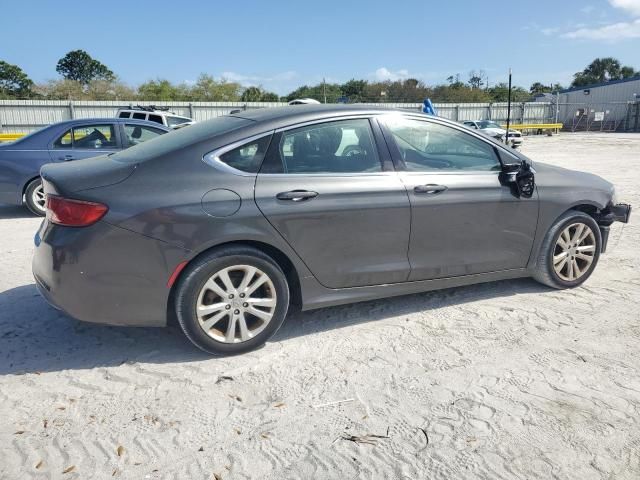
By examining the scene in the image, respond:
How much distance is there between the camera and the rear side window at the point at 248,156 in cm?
346

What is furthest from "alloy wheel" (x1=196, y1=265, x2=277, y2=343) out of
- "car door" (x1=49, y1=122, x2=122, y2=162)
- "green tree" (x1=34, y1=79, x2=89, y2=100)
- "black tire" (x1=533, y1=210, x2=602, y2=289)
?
"green tree" (x1=34, y1=79, x2=89, y2=100)

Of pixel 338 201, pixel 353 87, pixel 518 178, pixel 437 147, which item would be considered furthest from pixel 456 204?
pixel 353 87

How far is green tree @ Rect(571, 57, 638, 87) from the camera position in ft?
315

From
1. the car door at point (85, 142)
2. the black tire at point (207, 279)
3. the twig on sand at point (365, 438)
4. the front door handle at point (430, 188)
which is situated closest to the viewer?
the twig on sand at point (365, 438)

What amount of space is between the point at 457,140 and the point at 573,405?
2.18m

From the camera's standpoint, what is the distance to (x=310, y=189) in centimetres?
357

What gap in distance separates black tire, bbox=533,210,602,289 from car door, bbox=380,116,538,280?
0.75ft

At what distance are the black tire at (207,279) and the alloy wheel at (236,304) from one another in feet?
0.08

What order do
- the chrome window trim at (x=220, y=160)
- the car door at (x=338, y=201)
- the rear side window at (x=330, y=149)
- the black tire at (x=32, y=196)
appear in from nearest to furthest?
the chrome window trim at (x=220, y=160) → the car door at (x=338, y=201) → the rear side window at (x=330, y=149) → the black tire at (x=32, y=196)

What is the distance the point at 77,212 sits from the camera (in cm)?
315

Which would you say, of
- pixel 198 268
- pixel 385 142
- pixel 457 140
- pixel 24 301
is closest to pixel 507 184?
pixel 457 140

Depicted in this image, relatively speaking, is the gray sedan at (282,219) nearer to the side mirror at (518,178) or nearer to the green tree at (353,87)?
the side mirror at (518,178)

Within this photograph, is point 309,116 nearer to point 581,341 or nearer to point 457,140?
point 457,140

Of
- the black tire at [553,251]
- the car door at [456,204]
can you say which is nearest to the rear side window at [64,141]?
the car door at [456,204]
